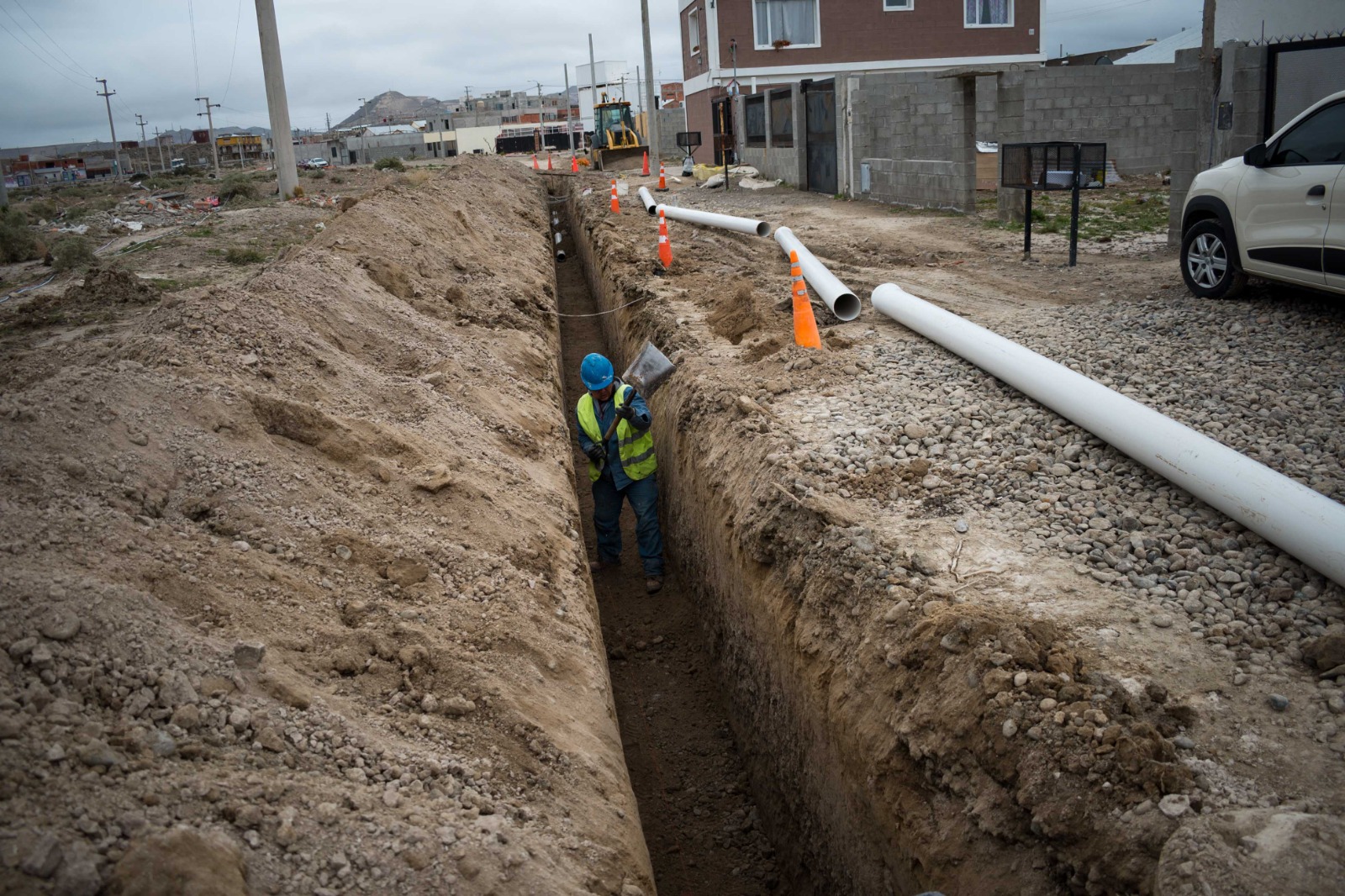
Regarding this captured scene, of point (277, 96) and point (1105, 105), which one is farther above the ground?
point (277, 96)

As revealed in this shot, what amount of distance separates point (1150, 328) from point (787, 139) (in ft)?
63.7

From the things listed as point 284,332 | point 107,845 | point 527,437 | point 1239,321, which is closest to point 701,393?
point 527,437

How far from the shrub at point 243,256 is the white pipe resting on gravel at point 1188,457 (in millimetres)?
11563

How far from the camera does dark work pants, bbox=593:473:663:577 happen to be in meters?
7.79

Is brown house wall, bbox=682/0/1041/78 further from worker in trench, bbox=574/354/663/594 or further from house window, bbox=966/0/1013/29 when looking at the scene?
worker in trench, bbox=574/354/663/594

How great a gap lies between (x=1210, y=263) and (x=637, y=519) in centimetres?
565

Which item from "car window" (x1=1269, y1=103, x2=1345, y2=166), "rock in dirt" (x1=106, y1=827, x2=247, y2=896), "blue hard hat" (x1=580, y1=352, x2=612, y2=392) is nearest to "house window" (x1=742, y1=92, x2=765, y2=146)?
"car window" (x1=1269, y1=103, x2=1345, y2=166)

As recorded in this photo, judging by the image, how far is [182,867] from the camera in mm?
2371

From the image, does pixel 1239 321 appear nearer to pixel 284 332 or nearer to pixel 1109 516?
pixel 1109 516

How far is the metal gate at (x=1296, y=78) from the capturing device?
10.4 metres

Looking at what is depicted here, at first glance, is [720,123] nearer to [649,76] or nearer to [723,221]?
[649,76]

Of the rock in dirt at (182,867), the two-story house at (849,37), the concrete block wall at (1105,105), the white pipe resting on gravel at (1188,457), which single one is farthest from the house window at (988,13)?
the rock in dirt at (182,867)

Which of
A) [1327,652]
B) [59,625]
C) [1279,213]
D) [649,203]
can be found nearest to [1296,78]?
[1279,213]

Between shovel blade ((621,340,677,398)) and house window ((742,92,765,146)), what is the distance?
20.4 meters
